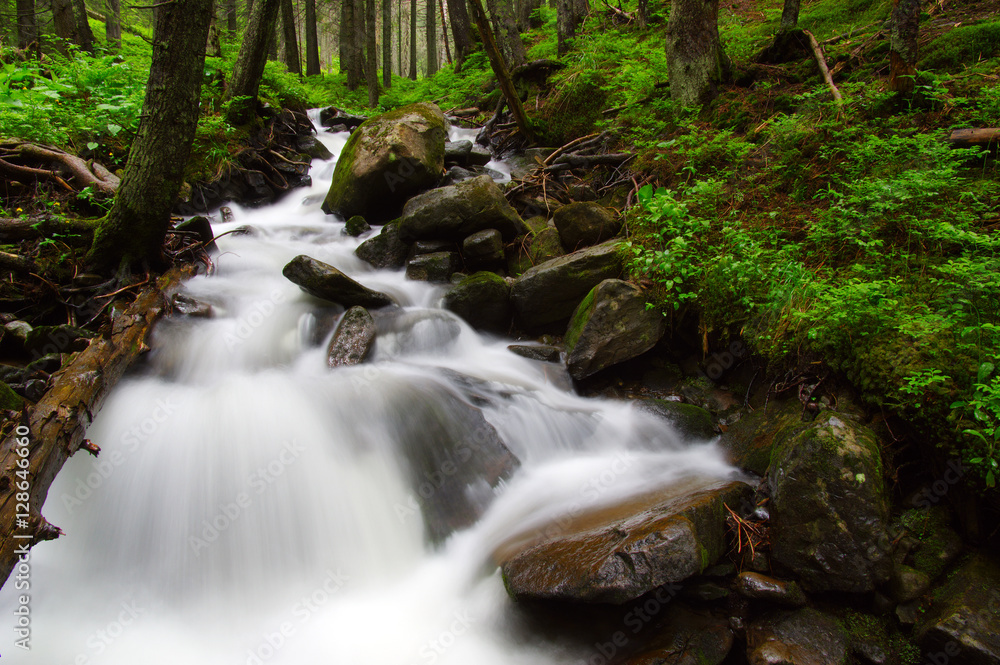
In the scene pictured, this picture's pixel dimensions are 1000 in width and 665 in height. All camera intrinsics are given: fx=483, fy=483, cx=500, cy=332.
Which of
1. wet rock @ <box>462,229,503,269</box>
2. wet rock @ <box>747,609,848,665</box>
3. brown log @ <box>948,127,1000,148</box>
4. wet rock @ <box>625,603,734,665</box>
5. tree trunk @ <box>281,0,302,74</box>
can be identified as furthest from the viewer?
tree trunk @ <box>281,0,302,74</box>

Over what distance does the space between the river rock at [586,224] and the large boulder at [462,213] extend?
0.80 m

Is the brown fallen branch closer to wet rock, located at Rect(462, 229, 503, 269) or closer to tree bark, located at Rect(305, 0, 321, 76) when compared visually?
wet rock, located at Rect(462, 229, 503, 269)

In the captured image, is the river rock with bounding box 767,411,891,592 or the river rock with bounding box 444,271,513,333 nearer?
the river rock with bounding box 767,411,891,592

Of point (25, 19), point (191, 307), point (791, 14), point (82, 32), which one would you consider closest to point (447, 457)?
point (191, 307)

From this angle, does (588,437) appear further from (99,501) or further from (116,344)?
(116,344)

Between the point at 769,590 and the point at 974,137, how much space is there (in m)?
4.45

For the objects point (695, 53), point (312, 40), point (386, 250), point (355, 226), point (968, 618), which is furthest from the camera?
point (312, 40)

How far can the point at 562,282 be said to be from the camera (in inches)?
216

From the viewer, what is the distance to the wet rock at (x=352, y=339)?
5.05 metres

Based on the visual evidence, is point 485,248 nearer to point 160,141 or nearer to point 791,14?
point 160,141

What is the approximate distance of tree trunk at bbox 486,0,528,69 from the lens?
11.1m

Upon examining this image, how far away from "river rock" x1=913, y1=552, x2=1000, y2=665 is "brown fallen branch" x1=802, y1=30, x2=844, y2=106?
4.91 m

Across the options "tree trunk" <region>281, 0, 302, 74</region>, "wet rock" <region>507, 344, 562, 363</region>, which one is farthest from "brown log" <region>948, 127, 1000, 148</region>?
"tree trunk" <region>281, 0, 302, 74</region>

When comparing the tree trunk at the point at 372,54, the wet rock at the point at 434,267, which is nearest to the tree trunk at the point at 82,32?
the tree trunk at the point at 372,54
